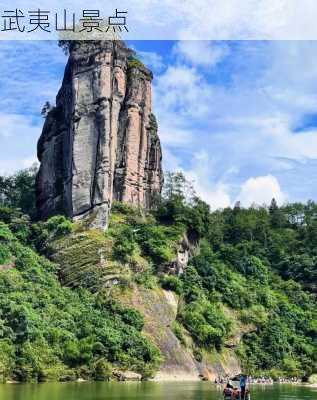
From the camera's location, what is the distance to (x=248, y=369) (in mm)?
64500

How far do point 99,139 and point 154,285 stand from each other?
1562cm

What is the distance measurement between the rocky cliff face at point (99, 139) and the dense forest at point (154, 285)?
2.77 metres

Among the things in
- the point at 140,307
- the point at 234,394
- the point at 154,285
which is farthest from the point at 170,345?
the point at 234,394

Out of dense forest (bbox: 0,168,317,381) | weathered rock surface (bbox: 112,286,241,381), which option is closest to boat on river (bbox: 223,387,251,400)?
dense forest (bbox: 0,168,317,381)

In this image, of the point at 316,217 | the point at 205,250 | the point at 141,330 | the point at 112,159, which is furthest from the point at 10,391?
the point at 316,217

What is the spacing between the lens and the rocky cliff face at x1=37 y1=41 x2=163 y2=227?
225 feet

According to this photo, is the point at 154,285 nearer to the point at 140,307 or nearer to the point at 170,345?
the point at 140,307

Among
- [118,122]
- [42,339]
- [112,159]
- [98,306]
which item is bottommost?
[42,339]

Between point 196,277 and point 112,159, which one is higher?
point 112,159

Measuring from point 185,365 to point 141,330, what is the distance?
4.78 metres

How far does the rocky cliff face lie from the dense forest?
277 cm

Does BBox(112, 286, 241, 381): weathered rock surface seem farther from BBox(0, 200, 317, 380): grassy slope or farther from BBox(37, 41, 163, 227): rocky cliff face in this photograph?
BBox(37, 41, 163, 227): rocky cliff face

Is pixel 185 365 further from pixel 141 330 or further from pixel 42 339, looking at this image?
pixel 42 339

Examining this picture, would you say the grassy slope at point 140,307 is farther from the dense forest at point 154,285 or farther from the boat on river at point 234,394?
the boat on river at point 234,394
